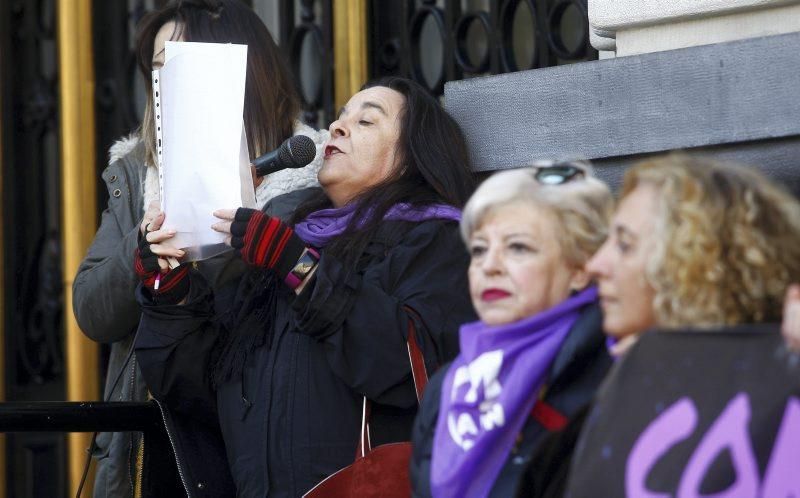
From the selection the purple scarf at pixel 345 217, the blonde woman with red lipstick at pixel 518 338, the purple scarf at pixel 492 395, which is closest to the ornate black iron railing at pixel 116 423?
the purple scarf at pixel 345 217

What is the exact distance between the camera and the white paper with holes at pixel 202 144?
3.55 meters

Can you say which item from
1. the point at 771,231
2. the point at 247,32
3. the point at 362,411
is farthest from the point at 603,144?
the point at 771,231

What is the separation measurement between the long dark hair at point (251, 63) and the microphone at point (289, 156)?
0.25 meters

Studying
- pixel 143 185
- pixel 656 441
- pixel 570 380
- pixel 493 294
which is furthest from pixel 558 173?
pixel 143 185

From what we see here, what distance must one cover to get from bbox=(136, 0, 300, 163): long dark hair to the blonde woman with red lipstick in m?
1.25

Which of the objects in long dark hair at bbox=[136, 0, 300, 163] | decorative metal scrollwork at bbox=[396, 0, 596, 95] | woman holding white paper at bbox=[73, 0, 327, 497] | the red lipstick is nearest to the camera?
the red lipstick

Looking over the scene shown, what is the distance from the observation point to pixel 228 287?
390 cm

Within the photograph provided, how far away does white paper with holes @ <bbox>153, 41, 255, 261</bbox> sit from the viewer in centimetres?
355

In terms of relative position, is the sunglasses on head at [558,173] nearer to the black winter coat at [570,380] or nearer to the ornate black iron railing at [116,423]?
the black winter coat at [570,380]

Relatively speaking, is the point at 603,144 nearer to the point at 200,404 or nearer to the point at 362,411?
the point at 362,411

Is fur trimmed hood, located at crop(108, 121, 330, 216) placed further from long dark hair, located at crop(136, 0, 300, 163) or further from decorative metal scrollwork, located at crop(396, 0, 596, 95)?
decorative metal scrollwork, located at crop(396, 0, 596, 95)

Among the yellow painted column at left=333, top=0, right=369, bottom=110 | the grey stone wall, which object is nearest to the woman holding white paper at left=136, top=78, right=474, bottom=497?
the grey stone wall

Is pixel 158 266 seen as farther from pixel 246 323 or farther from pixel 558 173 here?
pixel 558 173

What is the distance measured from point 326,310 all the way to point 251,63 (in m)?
0.95
